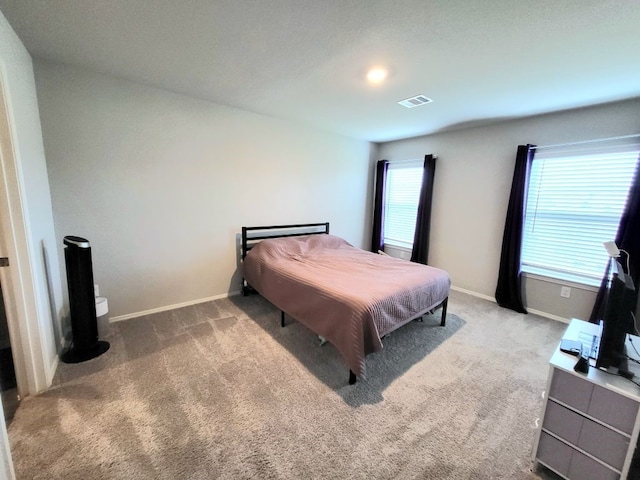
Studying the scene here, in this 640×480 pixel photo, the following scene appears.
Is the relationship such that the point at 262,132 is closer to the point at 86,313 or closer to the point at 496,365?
the point at 86,313

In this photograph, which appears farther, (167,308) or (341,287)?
(167,308)

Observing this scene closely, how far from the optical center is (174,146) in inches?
109

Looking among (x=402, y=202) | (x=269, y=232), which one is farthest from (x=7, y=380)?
(x=402, y=202)

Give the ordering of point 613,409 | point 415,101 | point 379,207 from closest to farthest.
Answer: point 613,409
point 415,101
point 379,207

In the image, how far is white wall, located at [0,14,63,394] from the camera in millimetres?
1522

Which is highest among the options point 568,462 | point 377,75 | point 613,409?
point 377,75

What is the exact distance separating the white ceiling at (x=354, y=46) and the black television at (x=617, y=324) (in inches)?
56.6

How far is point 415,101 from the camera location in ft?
8.87

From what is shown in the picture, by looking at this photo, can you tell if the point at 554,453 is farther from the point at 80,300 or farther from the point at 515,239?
the point at 80,300

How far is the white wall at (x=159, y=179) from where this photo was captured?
229 centimetres

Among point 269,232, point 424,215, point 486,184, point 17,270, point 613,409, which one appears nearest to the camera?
point 613,409

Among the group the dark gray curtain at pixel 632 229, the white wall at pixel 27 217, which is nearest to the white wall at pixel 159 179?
the white wall at pixel 27 217

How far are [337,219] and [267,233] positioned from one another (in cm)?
141

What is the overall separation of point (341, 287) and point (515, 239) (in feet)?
8.24
